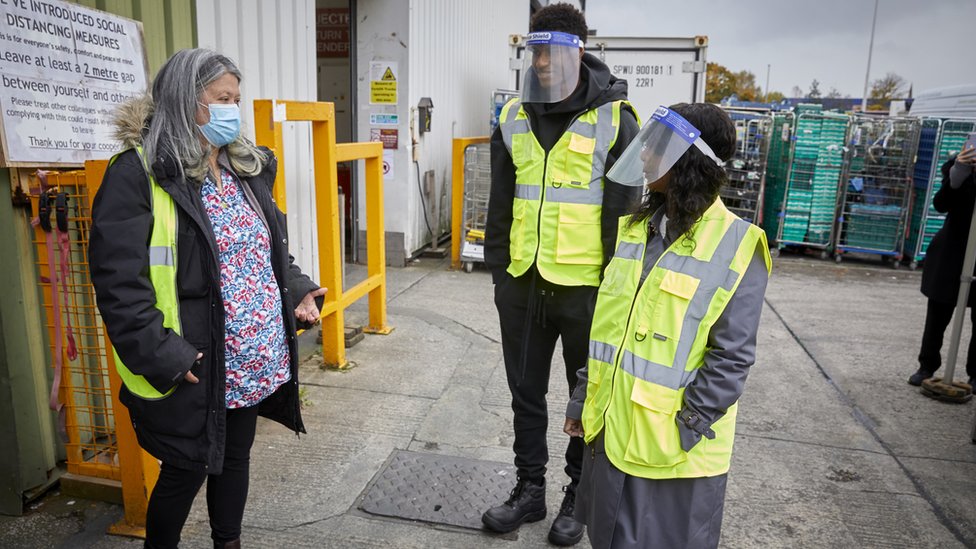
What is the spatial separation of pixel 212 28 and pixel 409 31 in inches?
150

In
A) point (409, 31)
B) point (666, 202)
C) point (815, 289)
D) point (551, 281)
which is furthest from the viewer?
point (815, 289)

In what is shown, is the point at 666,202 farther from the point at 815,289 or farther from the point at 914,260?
the point at 914,260

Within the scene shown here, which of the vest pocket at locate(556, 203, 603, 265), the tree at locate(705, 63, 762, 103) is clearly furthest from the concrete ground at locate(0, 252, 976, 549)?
the tree at locate(705, 63, 762, 103)

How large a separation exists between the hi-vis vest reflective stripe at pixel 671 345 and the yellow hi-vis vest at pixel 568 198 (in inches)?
27.9

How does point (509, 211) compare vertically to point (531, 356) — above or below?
above

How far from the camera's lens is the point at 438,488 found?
3.38 metres

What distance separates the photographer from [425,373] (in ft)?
16.2

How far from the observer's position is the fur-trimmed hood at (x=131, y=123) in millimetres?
2119

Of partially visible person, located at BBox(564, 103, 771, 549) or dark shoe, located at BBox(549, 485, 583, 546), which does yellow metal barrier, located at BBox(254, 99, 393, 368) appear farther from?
partially visible person, located at BBox(564, 103, 771, 549)

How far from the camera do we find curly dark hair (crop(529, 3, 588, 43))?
281 centimetres

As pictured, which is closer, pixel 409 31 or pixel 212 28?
pixel 212 28

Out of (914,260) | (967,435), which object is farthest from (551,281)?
(914,260)

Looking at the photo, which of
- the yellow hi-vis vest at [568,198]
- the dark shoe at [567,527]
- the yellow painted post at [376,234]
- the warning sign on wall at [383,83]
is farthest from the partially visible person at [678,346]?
the warning sign on wall at [383,83]

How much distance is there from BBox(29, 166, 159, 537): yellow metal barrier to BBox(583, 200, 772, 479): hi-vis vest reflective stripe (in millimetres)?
2007
